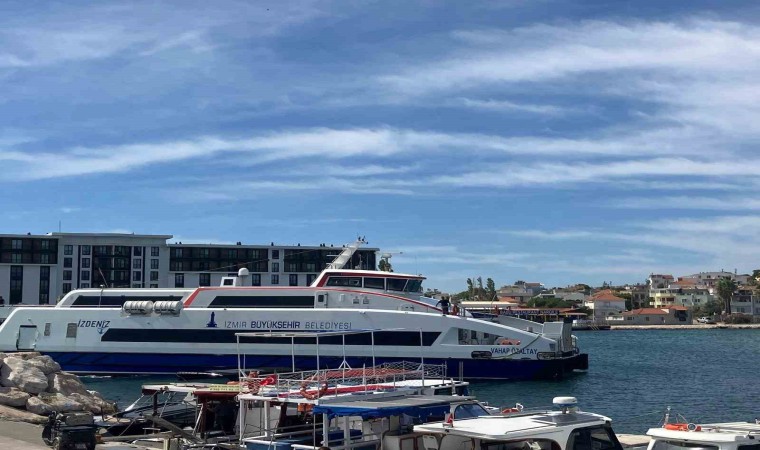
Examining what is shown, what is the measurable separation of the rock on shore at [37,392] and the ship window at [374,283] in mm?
17034

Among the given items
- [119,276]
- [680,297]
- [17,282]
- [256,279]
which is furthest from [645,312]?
[17,282]

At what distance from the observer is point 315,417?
12.9m

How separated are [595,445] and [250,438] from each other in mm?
5051

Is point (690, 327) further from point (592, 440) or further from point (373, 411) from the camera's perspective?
point (373, 411)

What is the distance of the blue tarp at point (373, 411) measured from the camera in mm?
10930

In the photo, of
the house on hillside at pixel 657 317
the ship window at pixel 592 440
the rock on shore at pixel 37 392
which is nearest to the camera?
the ship window at pixel 592 440

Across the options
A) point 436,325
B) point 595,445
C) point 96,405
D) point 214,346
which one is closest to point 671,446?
point 595,445

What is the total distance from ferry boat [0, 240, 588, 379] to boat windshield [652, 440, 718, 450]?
2705cm

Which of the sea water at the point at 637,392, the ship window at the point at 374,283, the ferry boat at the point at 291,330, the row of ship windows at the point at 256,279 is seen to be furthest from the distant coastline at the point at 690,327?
the ship window at the point at 374,283

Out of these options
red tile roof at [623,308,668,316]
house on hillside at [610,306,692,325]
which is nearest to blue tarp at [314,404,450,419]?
house on hillside at [610,306,692,325]

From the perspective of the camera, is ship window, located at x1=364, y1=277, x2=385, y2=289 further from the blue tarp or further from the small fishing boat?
the small fishing boat

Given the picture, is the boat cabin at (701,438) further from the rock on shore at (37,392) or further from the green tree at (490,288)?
the green tree at (490,288)

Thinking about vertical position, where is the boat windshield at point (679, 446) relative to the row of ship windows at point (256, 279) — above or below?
below

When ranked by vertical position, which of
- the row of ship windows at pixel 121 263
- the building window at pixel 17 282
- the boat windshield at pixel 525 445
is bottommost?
the boat windshield at pixel 525 445
